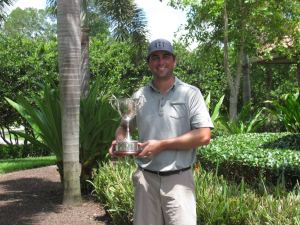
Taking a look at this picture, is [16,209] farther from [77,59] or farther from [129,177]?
[77,59]

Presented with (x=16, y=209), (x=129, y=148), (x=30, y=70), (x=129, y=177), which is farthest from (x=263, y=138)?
(x=30, y=70)

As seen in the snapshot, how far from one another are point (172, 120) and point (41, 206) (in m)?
Answer: 3.21

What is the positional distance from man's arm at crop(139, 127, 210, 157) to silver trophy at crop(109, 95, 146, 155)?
9 cm

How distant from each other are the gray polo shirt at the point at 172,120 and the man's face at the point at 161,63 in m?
0.12

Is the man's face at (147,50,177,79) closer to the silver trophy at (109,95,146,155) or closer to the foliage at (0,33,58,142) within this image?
the silver trophy at (109,95,146,155)

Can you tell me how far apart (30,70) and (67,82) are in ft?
29.5

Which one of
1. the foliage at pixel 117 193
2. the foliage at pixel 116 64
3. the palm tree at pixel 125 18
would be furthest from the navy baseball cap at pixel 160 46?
the foliage at pixel 116 64

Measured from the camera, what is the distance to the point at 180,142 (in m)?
2.39

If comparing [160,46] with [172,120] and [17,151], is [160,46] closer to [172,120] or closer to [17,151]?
[172,120]

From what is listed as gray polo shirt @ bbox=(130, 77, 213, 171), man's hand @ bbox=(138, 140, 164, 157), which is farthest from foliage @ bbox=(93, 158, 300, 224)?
man's hand @ bbox=(138, 140, 164, 157)

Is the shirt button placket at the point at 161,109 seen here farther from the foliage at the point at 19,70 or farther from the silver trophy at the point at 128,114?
the foliage at the point at 19,70

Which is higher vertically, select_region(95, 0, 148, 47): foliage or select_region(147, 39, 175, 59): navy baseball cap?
select_region(95, 0, 148, 47): foliage

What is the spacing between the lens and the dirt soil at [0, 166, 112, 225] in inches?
174

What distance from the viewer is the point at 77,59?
484 cm
